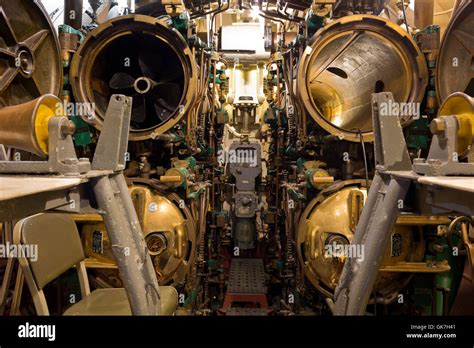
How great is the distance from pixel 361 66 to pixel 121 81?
7.43 ft

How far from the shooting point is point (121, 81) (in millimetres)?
3014

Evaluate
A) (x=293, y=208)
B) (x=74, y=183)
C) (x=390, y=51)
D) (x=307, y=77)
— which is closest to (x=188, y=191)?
(x=293, y=208)

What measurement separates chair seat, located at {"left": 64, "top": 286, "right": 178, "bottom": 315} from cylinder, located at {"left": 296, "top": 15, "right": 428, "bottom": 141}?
5.55 ft

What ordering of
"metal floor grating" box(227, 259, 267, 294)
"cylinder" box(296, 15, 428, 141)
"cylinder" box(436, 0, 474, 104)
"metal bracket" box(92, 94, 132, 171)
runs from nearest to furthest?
1. "metal bracket" box(92, 94, 132, 171)
2. "cylinder" box(436, 0, 474, 104)
3. "cylinder" box(296, 15, 428, 141)
4. "metal floor grating" box(227, 259, 267, 294)

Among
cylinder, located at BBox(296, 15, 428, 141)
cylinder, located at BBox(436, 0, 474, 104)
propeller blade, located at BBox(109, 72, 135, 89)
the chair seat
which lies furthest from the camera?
Result: propeller blade, located at BBox(109, 72, 135, 89)

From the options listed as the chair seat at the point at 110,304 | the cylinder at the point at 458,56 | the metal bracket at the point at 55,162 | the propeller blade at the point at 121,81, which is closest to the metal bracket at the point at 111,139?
the metal bracket at the point at 55,162

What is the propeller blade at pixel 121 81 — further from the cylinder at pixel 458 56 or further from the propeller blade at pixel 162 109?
the cylinder at pixel 458 56

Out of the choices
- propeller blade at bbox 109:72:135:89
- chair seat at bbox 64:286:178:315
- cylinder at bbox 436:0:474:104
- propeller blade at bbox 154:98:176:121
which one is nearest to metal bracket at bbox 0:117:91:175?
chair seat at bbox 64:286:178:315

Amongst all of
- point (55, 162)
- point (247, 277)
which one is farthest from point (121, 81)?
point (247, 277)

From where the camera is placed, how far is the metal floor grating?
4000 millimetres

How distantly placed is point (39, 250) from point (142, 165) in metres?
1.06

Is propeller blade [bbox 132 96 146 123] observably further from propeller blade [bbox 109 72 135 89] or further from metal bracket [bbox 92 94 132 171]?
metal bracket [bbox 92 94 132 171]

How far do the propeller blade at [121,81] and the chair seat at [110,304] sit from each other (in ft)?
5.62

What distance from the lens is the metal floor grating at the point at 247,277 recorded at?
4000 millimetres
